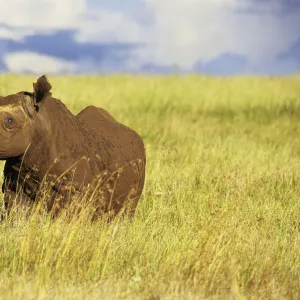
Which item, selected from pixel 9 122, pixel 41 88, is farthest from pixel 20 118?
pixel 41 88

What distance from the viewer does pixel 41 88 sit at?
5.81m

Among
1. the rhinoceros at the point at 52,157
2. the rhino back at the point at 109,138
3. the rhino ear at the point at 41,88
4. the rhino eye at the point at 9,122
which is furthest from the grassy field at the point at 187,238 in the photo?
the rhino ear at the point at 41,88

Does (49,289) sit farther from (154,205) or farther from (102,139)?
(154,205)

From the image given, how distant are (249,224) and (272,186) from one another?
1.73 m

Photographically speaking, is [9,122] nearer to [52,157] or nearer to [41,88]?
[41,88]

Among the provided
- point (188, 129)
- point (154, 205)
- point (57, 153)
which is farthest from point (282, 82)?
point (57, 153)

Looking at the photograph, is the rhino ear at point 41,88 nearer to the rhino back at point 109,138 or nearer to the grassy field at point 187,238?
the rhino back at point 109,138

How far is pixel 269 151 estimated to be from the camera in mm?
11492

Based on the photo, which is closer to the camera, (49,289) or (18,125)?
(49,289)

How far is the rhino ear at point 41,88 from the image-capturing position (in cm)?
574

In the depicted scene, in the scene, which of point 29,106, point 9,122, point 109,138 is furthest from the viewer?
point 109,138

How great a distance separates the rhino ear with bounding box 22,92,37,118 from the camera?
19.2 feet

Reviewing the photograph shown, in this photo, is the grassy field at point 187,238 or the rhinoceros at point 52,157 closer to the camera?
the grassy field at point 187,238

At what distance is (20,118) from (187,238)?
5.70ft
